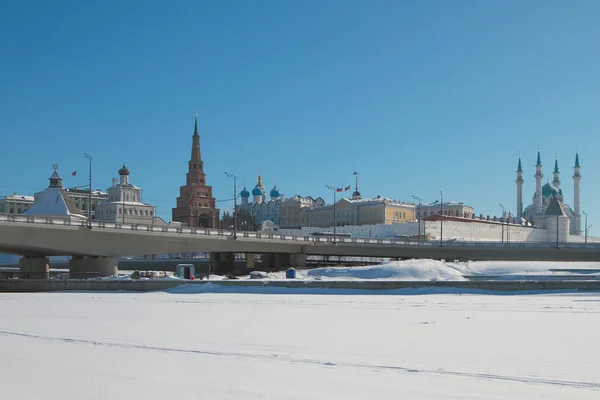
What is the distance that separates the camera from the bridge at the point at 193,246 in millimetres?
52438

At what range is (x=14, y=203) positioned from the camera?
162125 mm

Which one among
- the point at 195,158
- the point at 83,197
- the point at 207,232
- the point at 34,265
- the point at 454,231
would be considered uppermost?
the point at 195,158

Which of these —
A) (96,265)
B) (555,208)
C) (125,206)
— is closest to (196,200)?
(125,206)

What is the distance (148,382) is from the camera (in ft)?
31.4

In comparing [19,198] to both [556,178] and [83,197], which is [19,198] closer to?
[83,197]

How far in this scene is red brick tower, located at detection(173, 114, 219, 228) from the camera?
158000 millimetres

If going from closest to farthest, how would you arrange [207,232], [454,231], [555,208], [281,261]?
[207,232] → [281,261] → [454,231] → [555,208]

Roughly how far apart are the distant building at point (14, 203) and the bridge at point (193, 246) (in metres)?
95.8

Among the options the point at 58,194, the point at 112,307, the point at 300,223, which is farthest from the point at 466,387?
the point at 300,223

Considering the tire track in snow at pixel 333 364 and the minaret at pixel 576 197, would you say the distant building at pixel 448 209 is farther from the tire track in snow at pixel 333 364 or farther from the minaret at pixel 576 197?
the tire track in snow at pixel 333 364

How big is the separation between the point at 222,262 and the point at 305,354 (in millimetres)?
73598

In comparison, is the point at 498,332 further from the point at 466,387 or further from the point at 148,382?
the point at 148,382

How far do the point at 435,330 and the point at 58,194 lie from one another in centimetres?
9801

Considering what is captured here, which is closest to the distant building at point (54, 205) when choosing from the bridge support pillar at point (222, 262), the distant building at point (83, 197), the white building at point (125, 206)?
the bridge support pillar at point (222, 262)
